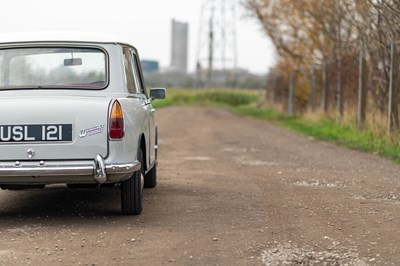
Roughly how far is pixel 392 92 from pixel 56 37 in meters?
10.2

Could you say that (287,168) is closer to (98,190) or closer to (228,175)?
(228,175)

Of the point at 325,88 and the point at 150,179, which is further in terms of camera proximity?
the point at 325,88

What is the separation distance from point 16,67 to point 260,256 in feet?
10.9

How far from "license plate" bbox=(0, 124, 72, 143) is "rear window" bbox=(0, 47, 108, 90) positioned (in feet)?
2.32

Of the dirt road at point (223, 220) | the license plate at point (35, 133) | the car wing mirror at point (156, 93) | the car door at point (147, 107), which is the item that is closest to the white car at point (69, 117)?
the license plate at point (35, 133)

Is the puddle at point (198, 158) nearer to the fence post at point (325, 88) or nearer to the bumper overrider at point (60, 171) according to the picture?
the bumper overrider at point (60, 171)

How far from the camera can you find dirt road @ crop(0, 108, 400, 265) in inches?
248

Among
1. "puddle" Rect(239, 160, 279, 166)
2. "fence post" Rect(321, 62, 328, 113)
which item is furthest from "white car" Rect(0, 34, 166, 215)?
"fence post" Rect(321, 62, 328, 113)

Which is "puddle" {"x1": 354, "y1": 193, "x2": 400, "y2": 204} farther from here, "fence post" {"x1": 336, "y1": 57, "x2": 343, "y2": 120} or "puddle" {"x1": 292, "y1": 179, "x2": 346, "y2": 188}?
"fence post" {"x1": 336, "y1": 57, "x2": 343, "y2": 120}

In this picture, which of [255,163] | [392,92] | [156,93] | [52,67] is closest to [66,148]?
[52,67]

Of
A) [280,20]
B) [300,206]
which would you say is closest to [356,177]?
[300,206]

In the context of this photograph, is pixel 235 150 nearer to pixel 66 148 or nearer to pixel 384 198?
pixel 384 198

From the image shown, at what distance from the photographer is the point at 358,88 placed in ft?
70.9

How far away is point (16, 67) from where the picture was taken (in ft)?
26.8
